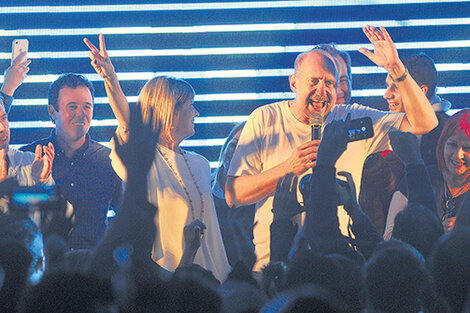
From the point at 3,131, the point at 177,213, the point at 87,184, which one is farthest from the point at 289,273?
the point at 3,131

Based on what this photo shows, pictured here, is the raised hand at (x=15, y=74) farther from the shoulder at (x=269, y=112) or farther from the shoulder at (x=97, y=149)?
the shoulder at (x=269, y=112)

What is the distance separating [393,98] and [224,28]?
1325 millimetres

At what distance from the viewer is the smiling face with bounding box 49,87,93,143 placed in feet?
13.8

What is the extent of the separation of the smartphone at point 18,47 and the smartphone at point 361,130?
2374 mm

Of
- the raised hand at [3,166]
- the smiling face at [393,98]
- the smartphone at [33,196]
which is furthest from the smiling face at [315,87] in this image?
the raised hand at [3,166]

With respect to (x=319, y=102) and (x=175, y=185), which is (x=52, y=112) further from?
(x=319, y=102)

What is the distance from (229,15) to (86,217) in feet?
5.88

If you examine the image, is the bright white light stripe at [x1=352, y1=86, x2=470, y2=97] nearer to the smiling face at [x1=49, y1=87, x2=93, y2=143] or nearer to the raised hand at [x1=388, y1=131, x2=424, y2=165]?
the raised hand at [x1=388, y1=131, x2=424, y2=165]

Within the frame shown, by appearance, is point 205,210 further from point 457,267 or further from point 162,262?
point 457,267

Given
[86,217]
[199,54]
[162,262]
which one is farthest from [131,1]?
[162,262]

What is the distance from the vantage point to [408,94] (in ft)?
12.0

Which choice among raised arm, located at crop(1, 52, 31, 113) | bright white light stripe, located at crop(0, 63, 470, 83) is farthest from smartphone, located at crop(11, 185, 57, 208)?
bright white light stripe, located at crop(0, 63, 470, 83)

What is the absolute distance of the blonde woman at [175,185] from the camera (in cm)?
367

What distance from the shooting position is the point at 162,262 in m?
3.59
